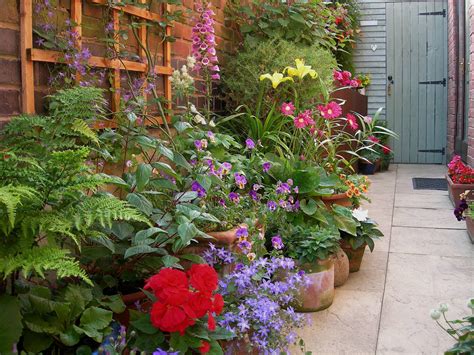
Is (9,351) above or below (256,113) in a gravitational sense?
below

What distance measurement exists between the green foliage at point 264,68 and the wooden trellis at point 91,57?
2.59 feet

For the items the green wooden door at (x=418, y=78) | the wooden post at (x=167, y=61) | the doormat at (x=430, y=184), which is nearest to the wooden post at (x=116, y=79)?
the wooden post at (x=167, y=61)

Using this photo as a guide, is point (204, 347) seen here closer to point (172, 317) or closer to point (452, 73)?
point (172, 317)

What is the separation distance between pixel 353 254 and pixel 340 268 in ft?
0.90

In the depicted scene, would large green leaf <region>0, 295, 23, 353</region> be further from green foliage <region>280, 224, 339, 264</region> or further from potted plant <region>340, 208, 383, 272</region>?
potted plant <region>340, 208, 383, 272</region>

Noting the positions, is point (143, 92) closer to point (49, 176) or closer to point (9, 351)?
point (49, 176)

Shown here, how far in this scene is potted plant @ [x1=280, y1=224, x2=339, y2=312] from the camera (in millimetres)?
2650

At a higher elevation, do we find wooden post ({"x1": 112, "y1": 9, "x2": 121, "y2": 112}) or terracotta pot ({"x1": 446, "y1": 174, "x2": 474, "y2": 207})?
wooden post ({"x1": 112, "y1": 9, "x2": 121, "y2": 112})

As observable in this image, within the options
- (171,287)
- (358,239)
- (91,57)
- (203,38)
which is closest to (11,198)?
(171,287)

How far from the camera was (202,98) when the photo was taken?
3656 mm

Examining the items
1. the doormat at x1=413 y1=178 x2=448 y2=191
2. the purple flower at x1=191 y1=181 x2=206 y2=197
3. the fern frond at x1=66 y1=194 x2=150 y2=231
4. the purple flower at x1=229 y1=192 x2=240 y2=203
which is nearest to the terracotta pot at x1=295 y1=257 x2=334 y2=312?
the purple flower at x1=229 y1=192 x2=240 y2=203

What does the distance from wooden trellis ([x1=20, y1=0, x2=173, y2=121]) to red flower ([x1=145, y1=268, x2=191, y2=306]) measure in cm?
84

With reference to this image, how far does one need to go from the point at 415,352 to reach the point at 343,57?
21.5ft

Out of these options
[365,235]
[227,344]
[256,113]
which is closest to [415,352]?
[227,344]
